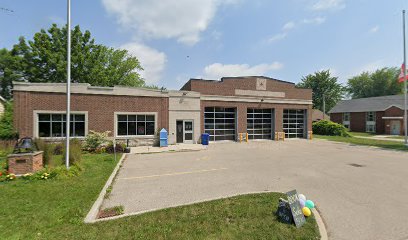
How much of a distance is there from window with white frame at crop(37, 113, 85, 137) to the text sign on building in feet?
55.1

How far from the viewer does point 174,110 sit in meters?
19.4

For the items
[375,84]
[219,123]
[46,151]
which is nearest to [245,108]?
[219,123]

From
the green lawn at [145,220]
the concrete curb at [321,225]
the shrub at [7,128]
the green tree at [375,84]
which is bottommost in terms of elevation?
the concrete curb at [321,225]

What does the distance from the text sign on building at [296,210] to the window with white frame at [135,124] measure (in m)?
15.4

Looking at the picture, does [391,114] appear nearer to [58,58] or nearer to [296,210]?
[296,210]

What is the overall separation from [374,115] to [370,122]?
1.62 m

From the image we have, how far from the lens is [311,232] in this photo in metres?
4.34

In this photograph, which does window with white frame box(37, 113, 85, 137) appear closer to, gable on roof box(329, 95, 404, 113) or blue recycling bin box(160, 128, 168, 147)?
blue recycling bin box(160, 128, 168, 147)

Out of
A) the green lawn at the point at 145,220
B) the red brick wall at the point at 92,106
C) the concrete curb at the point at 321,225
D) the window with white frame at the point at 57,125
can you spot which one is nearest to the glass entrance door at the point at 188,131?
the red brick wall at the point at 92,106

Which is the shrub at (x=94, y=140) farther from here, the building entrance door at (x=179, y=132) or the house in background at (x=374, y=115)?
the house in background at (x=374, y=115)

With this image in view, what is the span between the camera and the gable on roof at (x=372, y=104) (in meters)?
38.6

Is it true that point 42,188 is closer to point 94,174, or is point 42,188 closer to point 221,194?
point 94,174

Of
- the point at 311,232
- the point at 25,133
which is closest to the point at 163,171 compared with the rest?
the point at 311,232

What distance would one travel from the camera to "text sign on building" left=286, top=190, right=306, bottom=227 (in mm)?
4625
